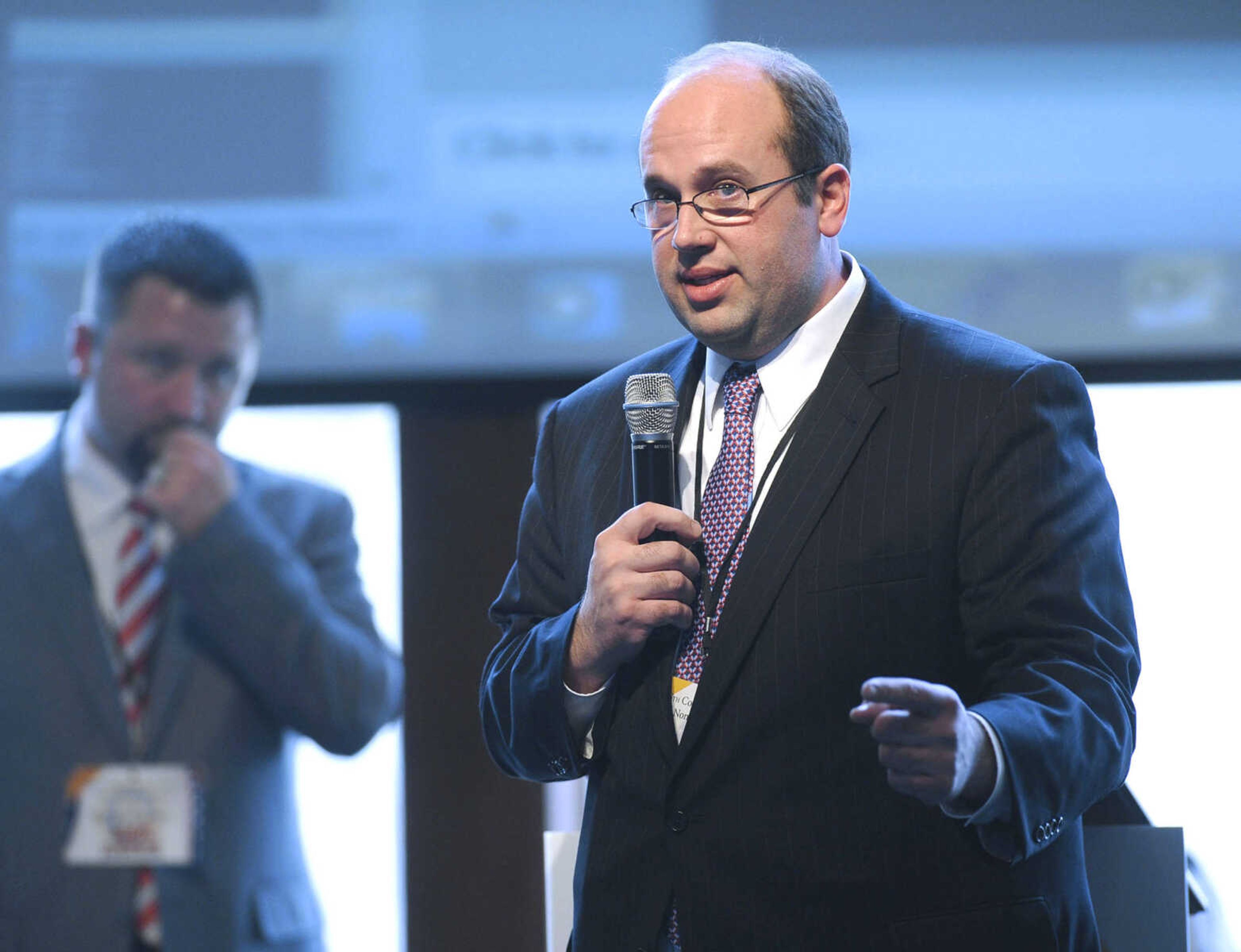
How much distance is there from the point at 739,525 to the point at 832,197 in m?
0.51

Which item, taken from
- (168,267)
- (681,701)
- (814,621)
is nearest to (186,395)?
(168,267)

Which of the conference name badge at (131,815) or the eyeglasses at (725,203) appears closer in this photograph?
the eyeglasses at (725,203)

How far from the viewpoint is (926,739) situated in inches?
48.8

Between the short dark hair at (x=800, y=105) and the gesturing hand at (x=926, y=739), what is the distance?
0.80 m

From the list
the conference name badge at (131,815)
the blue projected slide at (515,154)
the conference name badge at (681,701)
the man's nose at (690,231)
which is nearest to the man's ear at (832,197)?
the man's nose at (690,231)

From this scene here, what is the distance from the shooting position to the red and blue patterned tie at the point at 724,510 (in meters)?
1.64

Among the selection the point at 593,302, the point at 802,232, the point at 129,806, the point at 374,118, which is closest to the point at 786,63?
the point at 802,232

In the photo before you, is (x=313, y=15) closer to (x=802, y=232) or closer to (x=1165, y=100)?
(x=802, y=232)

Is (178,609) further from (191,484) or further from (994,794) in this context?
(994,794)

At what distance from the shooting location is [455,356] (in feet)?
10.4

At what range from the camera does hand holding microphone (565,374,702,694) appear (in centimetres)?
147

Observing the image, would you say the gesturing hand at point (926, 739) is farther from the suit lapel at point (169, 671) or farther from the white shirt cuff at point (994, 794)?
the suit lapel at point (169, 671)

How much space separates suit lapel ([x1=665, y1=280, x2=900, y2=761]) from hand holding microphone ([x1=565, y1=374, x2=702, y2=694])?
0.07 metres

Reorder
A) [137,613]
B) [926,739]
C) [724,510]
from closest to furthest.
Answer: [926,739], [724,510], [137,613]
